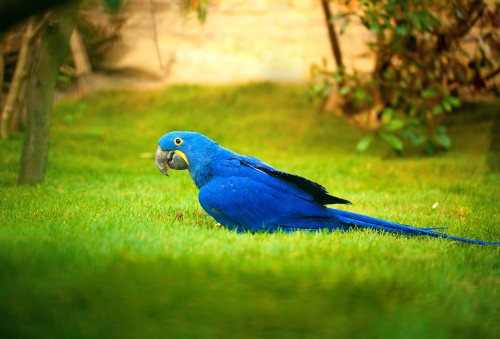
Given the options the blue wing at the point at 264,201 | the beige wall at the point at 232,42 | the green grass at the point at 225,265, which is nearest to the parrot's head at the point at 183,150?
the blue wing at the point at 264,201

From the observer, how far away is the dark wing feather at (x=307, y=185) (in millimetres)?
3252

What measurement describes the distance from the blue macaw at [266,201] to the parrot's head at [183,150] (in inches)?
1.8

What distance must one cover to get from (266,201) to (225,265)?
101 centimetres

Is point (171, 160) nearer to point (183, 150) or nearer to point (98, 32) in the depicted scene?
point (183, 150)

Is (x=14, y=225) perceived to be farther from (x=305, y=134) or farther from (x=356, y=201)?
(x=305, y=134)

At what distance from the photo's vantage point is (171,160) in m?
3.60

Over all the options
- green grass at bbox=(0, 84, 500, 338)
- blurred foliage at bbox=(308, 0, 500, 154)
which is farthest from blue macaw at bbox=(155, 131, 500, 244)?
blurred foliage at bbox=(308, 0, 500, 154)

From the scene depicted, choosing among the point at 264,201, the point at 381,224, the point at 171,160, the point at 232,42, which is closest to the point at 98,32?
the point at 232,42

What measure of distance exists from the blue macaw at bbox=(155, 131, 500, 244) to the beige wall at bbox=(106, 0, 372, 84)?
482 centimetres

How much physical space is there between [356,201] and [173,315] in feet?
9.54

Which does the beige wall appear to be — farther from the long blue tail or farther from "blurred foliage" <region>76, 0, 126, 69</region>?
the long blue tail

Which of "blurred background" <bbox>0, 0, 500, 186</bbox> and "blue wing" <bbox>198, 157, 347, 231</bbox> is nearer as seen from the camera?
"blue wing" <bbox>198, 157, 347, 231</bbox>

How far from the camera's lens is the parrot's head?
11.4ft

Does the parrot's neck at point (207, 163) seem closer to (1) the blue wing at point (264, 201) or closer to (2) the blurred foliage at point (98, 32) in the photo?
(1) the blue wing at point (264, 201)
